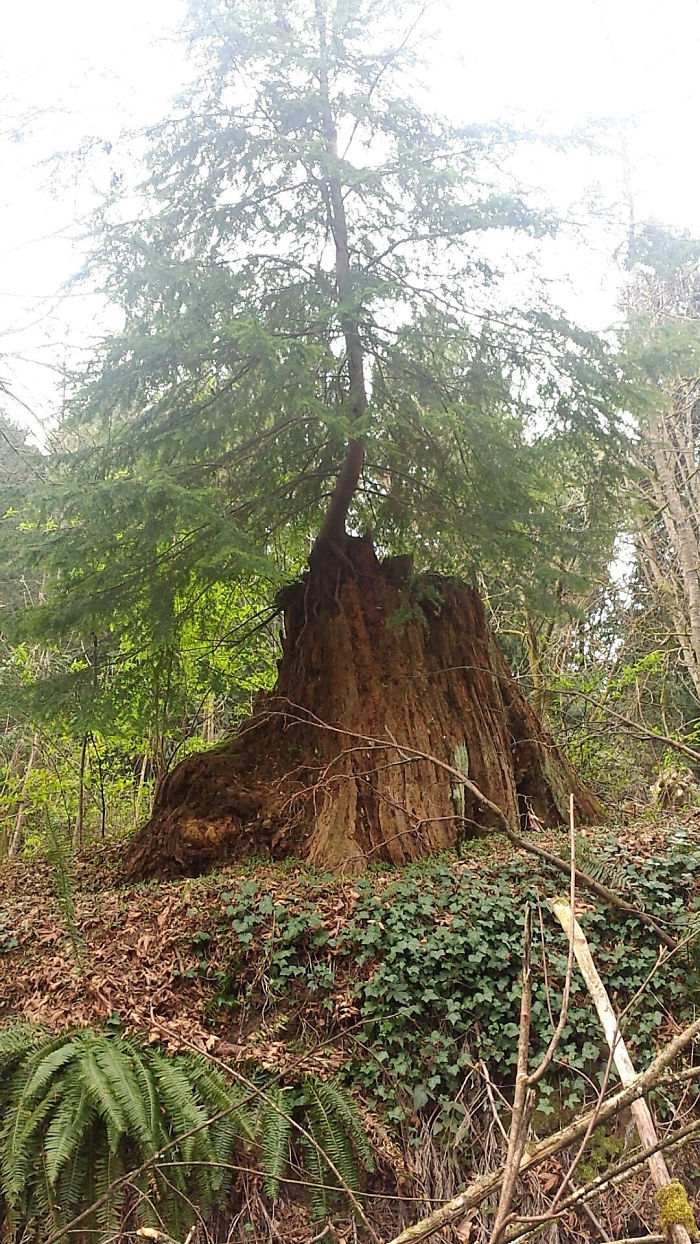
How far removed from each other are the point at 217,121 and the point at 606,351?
12.6 feet

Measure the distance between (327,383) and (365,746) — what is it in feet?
10.6

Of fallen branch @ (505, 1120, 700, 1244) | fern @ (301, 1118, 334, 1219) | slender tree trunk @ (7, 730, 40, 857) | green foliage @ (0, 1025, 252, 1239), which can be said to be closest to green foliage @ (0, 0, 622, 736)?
green foliage @ (0, 1025, 252, 1239)

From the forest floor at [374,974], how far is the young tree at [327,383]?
953mm

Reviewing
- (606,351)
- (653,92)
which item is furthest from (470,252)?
(653,92)

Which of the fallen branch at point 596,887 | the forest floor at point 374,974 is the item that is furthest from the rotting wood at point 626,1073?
the forest floor at point 374,974

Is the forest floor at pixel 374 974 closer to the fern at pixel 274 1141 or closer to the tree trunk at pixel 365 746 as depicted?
the fern at pixel 274 1141

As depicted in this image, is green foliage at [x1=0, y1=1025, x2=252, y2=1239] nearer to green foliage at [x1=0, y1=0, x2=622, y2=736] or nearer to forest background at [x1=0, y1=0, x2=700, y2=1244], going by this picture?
forest background at [x1=0, y1=0, x2=700, y2=1244]

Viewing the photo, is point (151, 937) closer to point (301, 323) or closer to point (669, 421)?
point (301, 323)

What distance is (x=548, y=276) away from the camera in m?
6.16

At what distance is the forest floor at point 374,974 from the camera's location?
3.99 metres

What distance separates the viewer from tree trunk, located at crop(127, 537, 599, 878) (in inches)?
240

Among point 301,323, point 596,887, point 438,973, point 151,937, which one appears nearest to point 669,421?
point 301,323

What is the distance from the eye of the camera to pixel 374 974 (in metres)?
4.36

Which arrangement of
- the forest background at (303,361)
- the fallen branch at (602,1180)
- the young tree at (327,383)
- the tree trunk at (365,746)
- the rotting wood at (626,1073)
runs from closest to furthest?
the fallen branch at (602,1180) → the rotting wood at (626,1073) → the forest background at (303,361) → the young tree at (327,383) → the tree trunk at (365,746)
